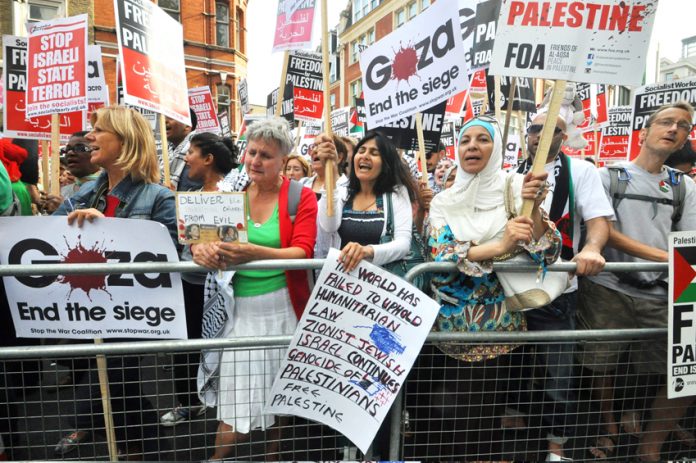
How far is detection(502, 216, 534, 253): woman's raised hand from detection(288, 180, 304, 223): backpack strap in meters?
1.11

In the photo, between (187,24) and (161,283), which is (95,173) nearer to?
(161,283)

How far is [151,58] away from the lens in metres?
4.02

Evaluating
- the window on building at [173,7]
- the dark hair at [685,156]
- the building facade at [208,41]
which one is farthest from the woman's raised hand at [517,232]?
the window on building at [173,7]

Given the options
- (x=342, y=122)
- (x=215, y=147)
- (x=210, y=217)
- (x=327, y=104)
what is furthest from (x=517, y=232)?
(x=342, y=122)

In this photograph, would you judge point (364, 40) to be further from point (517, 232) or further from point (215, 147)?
point (517, 232)

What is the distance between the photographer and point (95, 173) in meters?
4.63

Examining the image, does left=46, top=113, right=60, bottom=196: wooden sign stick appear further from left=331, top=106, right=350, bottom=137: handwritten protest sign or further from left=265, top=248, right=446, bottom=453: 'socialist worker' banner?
left=331, top=106, right=350, bottom=137: handwritten protest sign

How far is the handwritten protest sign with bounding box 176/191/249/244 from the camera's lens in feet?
6.97

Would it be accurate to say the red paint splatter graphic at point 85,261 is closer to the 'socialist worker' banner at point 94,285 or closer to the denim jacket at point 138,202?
the 'socialist worker' banner at point 94,285

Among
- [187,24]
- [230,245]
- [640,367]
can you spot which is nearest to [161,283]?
[230,245]

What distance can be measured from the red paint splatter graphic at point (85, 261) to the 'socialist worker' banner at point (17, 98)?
3336 millimetres

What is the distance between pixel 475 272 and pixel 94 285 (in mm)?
1791

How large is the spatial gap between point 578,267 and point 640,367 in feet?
2.73

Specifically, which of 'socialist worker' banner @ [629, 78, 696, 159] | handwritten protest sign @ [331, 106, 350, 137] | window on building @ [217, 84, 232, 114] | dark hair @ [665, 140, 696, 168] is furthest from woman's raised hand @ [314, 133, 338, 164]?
window on building @ [217, 84, 232, 114]
